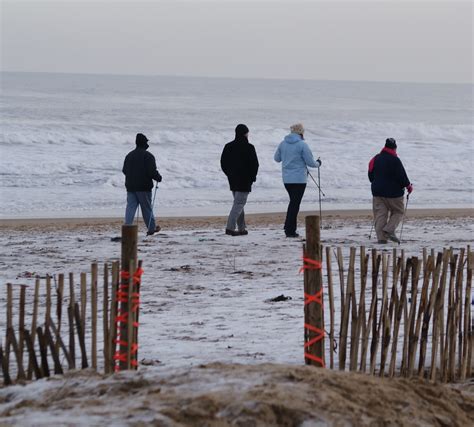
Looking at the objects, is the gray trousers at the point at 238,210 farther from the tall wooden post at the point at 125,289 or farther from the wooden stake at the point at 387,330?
the tall wooden post at the point at 125,289

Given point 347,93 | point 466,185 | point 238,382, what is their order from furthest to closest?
point 347,93 < point 466,185 < point 238,382

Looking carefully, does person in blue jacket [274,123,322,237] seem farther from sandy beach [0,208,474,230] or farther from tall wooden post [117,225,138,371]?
tall wooden post [117,225,138,371]

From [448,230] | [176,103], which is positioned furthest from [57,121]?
[448,230]

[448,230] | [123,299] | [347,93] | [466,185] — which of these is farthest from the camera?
[347,93]

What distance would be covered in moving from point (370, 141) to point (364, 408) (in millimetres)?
31684

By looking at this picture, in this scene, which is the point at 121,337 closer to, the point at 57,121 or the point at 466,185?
the point at 466,185

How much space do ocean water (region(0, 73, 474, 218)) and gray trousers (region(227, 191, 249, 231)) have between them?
5118 mm

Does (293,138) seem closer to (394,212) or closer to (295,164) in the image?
(295,164)

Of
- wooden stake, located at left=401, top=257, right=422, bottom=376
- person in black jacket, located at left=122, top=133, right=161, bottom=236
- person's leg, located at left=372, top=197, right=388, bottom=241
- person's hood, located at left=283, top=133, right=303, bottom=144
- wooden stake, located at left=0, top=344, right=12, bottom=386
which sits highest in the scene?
person's hood, located at left=283, top=133, right=303, bottom=144

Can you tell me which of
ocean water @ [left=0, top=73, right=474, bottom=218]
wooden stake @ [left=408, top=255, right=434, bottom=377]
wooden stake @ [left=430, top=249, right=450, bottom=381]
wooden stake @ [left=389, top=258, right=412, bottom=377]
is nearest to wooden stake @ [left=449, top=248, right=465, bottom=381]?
wooden stake @ [left=430, top=249, right=450, bottom=381]

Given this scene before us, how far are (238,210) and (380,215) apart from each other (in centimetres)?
186

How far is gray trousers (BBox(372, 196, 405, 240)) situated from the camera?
11141 millimetres

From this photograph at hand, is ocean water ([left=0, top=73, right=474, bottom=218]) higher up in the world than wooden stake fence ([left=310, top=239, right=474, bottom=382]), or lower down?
higher up

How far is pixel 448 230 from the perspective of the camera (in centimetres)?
1318
